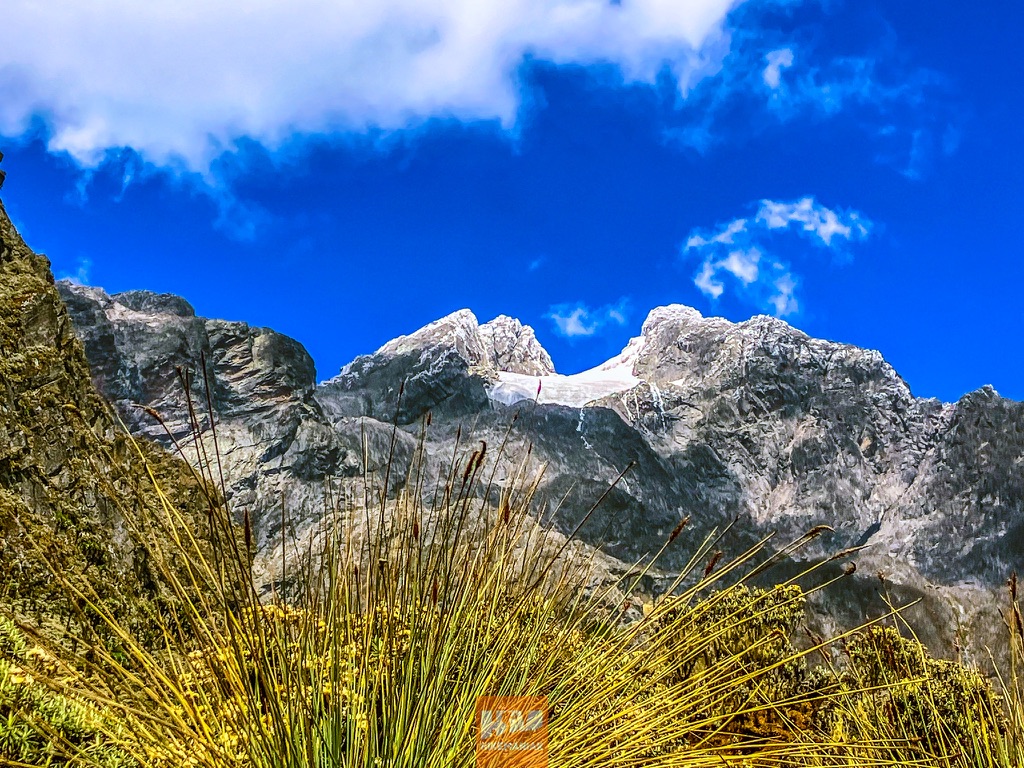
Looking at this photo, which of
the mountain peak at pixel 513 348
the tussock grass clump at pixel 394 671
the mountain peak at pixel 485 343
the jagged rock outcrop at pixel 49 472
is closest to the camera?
the tussock grass clump at pixel 394 671

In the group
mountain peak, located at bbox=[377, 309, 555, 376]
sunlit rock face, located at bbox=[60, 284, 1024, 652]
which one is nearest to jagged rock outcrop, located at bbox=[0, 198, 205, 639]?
sunlit rock face, located at bbox=[60, 284, 1024, 652]

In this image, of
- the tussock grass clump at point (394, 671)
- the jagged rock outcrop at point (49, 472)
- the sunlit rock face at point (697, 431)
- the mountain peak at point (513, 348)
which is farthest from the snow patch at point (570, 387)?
the tussock grass clump at point (394, 671)

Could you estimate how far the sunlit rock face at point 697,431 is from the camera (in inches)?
1791

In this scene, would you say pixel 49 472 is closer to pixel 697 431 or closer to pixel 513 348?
pixel 697 431

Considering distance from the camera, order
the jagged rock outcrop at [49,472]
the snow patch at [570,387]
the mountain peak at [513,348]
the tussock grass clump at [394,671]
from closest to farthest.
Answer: the tussock grass clump at [394,671] < the jagged rock outcrop at [49,472] < the snow patch at [570,387] < the mountain peak at [513,348]

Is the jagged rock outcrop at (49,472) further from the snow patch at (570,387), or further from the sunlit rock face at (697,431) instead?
the snow patch at (570,387)

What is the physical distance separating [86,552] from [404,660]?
160 cm

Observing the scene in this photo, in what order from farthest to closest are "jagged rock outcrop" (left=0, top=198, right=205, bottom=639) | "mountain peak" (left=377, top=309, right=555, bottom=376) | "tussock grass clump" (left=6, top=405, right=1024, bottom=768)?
"mountain peak" (left=377, top=309, right=555, bottom=376), "jagged rock outcrop" (left=0, top=198, right=205, bottom=639), "tussock grass clump" (left=6, top=405, right=1024, bottom=768)

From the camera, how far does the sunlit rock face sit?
45500 mm

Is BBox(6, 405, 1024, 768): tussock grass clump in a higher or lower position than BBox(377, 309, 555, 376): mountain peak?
lower

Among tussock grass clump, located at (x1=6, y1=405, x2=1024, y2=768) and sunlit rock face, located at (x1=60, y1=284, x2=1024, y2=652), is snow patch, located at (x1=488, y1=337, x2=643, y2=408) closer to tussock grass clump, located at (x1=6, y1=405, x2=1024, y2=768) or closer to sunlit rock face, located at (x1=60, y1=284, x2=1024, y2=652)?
sunlit rock face, located at (x1=60, y1=284, x2=1024, y2=652)

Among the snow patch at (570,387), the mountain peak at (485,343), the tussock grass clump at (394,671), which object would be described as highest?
the mountain peak at (485,343)

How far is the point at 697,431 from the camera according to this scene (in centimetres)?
7219

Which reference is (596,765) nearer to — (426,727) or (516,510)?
(426,727)
